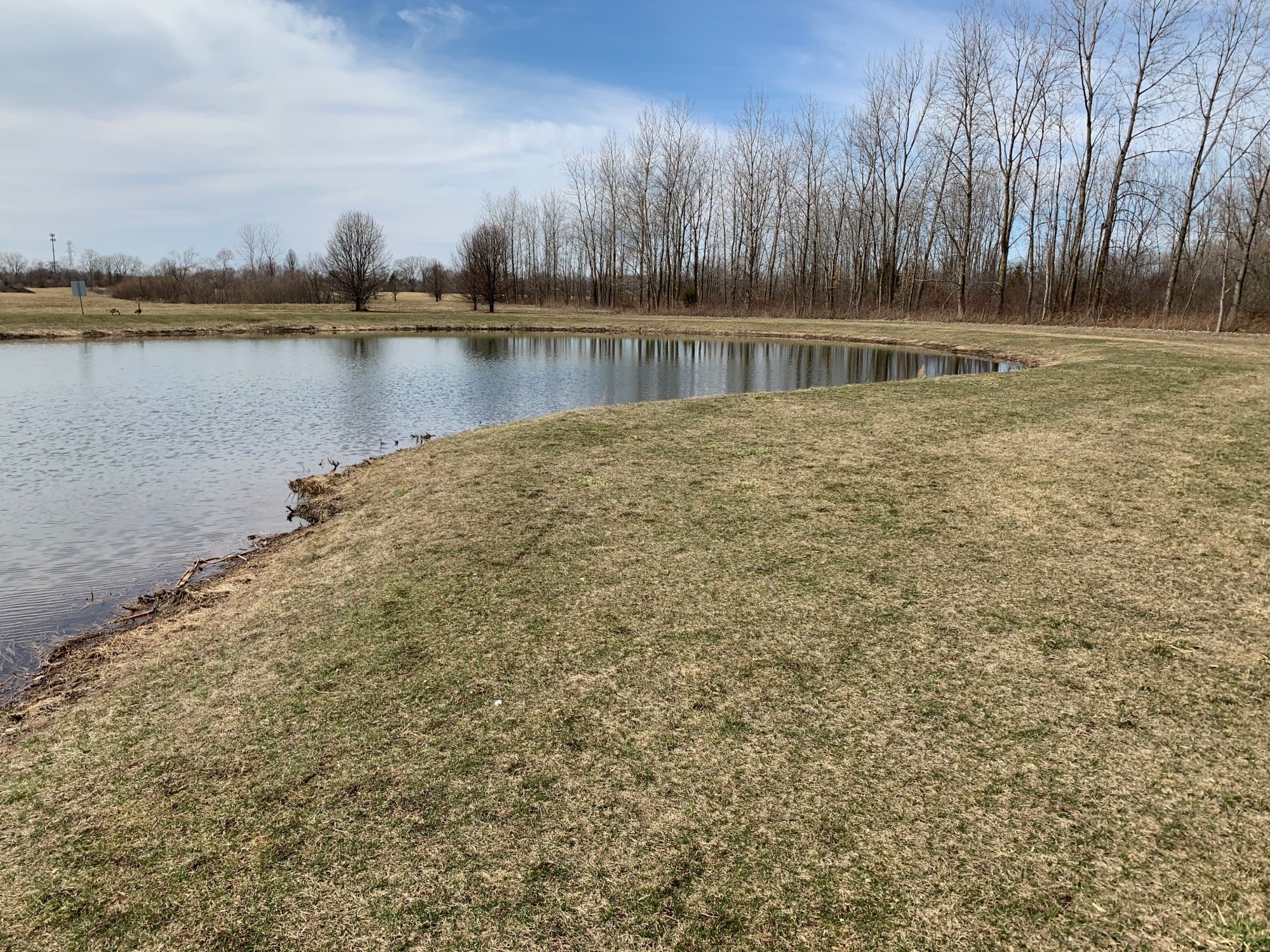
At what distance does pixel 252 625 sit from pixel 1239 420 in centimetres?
1058

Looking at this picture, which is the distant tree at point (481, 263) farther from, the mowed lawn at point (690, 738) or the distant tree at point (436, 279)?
the mowed lawn at point (690, 738)

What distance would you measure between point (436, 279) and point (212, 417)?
6137 cm

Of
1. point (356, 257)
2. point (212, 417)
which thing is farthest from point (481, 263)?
point (212, 417)

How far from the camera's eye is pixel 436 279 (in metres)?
71.0

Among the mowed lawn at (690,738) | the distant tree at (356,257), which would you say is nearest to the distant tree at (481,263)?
the distant tree at (356,257)

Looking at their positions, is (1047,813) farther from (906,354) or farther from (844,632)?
(906,354)

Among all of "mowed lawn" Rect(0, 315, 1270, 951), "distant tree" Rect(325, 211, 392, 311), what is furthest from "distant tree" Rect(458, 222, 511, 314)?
"mowed lawn" Rect(0, 315, 1270, 951)

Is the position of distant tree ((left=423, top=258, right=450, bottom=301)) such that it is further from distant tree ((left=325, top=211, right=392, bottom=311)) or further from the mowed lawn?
the mowed lawn

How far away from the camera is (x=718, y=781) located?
287cm

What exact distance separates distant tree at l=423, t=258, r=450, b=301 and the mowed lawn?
224ft

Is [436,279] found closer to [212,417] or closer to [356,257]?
[356,257]

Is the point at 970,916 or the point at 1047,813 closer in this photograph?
the point at 970,916

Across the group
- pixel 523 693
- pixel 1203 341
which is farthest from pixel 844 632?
pixel 1203 341

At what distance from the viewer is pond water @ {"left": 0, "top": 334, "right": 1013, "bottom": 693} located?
6488mm
